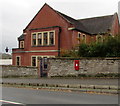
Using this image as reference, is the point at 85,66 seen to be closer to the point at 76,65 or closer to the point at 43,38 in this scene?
the point at 76,65

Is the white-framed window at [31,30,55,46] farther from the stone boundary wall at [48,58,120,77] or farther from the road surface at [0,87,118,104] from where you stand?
the road surface at [0,87,118,104]

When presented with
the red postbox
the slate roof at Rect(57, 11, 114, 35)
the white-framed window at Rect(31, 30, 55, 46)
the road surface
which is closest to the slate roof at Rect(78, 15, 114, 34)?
the slate roof at Rect(57, 11, 114, 35)

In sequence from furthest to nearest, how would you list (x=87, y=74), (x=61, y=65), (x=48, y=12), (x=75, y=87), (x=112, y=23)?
(x=112, y=23)
(x=48, y=12)
(x=61, y=65)
(x=87, y=74)
(x=75, y=87)

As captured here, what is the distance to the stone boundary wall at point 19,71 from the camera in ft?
66.3

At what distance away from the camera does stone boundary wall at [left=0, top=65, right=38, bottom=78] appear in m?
20.2

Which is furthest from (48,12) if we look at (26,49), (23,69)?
(23,69)

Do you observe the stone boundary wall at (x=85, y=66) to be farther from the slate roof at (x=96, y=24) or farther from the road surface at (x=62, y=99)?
the slate roof at (x=96, y=24)

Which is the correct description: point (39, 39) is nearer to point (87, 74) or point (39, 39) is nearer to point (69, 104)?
point (87, 74)

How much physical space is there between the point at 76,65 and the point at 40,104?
9.51 metres

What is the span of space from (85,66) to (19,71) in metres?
8.65

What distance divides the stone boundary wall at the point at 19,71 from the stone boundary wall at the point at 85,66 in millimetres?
2767

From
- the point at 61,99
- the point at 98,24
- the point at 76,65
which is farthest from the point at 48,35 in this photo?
the point at 61,99

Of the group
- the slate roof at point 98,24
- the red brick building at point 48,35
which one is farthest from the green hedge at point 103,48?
the slate roof at point 98,24

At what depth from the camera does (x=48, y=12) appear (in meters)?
28.5
